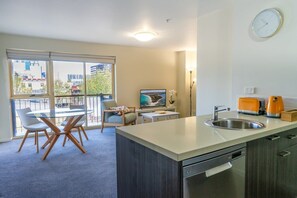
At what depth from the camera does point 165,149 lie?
1.11m

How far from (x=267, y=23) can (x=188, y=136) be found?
5.85 feet

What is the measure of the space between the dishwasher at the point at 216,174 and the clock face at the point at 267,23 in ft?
5.14

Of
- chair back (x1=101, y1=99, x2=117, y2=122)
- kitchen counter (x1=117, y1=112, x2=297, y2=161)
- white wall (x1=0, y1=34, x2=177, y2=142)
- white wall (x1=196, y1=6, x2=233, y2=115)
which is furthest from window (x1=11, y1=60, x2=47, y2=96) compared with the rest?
kitchen counter (x1=117, y1=112, x2=297, y2=161)

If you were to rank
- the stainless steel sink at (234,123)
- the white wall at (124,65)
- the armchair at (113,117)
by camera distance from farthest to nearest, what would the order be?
the armchair at (113,117) → the white wall at (124,65) → the stainless steel sink at (234,123)

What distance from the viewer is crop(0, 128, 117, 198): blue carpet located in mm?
2287

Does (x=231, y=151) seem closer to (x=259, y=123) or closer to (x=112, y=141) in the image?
(x=259, y=123)

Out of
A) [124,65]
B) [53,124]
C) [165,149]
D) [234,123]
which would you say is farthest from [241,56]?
[124,65]

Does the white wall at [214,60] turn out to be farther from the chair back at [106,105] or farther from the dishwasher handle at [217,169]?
the chair back at [106,105]

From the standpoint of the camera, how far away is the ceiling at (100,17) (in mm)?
2723

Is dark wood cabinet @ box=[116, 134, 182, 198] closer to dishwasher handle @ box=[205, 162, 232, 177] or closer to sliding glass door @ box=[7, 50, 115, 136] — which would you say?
dishwasher handle @ box=[205, 162, 232, 177]

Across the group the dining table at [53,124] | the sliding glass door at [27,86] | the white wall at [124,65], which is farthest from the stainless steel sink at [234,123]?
the sliding glass door at [27,86]

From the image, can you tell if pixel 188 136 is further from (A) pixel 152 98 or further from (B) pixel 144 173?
(A) pixel 152 98

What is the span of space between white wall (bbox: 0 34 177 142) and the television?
0.60 ft

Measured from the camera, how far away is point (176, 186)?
3.47ft
